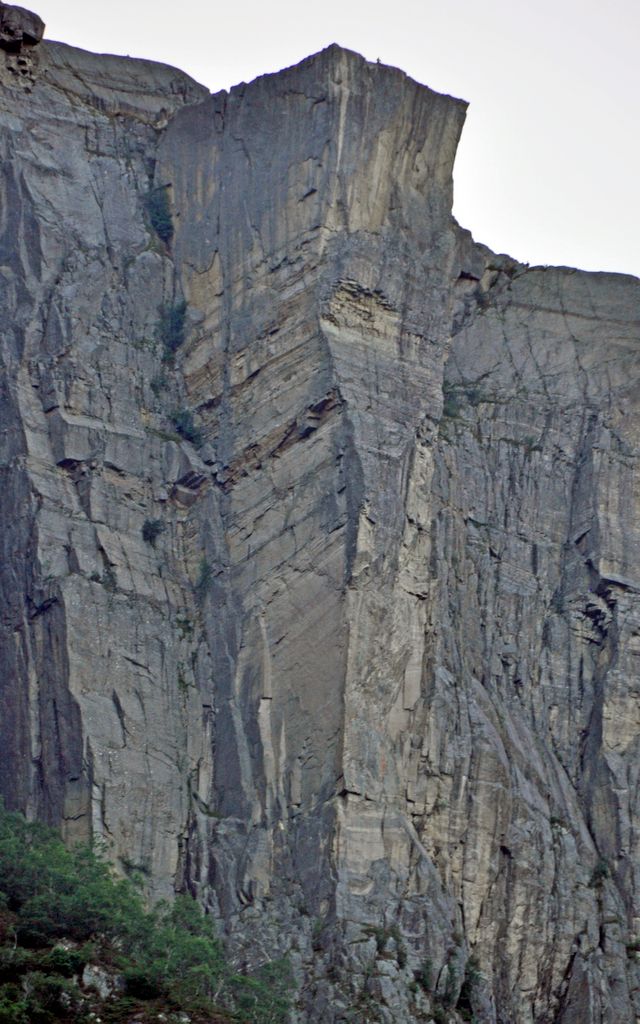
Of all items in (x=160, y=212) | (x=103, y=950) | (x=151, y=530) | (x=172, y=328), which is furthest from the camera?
(x=160, y=212)

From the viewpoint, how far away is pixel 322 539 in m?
100

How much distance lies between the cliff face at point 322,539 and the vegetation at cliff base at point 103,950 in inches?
51.3

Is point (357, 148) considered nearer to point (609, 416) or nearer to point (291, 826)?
point (609, 416)

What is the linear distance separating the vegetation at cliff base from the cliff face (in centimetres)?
130

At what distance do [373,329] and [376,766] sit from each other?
13136mm

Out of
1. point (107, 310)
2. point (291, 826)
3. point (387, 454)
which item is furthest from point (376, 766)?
point (107, 310)

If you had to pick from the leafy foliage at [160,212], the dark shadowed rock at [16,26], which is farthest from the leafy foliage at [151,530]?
the dark shadowed rock at [16,26]

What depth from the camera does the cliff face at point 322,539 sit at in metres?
97.2

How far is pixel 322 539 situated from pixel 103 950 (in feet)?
45.6

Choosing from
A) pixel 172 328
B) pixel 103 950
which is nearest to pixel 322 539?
pixel 172 328

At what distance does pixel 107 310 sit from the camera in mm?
106375

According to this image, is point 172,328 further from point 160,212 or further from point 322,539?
point 322,539

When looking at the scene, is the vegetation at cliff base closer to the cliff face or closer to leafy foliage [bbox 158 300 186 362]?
the cliff face

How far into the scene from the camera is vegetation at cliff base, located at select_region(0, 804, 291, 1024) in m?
88.6
